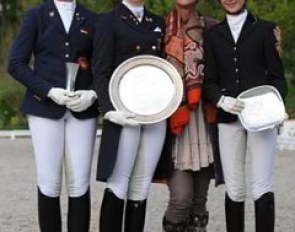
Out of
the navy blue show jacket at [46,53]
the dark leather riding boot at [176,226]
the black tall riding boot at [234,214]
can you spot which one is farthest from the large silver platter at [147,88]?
the dark leather riding boot at [176,226]

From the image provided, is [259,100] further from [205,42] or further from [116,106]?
[116,106]

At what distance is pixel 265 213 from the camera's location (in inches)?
208

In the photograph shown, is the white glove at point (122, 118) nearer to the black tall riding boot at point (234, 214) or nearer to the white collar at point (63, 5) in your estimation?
the white collar at point (63, 5)

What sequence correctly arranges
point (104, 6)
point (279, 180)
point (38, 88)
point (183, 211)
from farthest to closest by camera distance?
point (104, 6) < point (279, 180) < point (183, 211) < point (38, 88)

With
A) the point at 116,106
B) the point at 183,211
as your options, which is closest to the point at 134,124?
the point at 116,106

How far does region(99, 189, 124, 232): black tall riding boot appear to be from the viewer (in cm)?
518

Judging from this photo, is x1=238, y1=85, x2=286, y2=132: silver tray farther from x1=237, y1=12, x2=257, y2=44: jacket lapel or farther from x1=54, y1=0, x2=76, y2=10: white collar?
x1=54, y1=0, x2=76, y2=10: white collar

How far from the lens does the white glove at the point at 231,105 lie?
Answer: 5055 millimetres

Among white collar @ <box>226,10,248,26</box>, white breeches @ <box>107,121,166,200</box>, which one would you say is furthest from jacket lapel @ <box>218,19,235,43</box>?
white breeches @ <box>107,121,166,200</box>

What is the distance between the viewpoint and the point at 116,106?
4.96 meters

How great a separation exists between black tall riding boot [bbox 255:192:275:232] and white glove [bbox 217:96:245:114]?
2.08ft

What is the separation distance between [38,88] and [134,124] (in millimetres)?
644

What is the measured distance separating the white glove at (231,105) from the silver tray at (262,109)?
0.14ft

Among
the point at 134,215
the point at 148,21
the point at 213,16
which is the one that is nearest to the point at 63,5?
the point at 148,21
